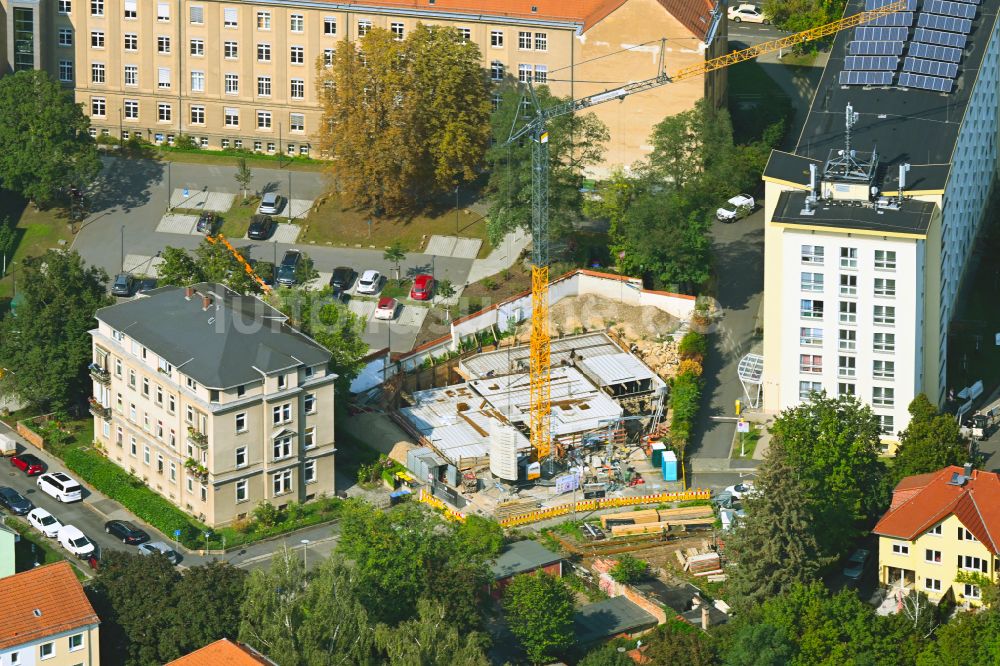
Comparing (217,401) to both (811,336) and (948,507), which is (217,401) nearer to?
(811,336)

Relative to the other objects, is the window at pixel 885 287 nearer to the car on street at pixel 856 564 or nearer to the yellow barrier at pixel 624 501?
the yellow barrier at pixel 624 501

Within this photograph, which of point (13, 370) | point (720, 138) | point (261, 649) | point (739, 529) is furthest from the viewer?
point (720, 138)

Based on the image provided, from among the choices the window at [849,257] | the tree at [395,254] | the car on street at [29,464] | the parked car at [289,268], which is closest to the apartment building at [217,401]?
the car on street at [29,464]

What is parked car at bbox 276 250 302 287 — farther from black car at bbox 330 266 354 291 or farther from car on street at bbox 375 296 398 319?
car on street at bbox 375 296 398 319

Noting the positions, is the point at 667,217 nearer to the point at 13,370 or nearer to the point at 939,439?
the point at 939,439

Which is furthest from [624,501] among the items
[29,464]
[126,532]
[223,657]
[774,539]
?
[29,464]

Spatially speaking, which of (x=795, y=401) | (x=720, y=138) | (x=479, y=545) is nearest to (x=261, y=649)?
(x=479, y=545)

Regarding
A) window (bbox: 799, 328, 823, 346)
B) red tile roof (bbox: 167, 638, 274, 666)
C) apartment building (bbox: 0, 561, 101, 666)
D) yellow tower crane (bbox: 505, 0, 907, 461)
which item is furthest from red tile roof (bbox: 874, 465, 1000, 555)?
apartment building (bbox: 0, 561, 101, 666)
